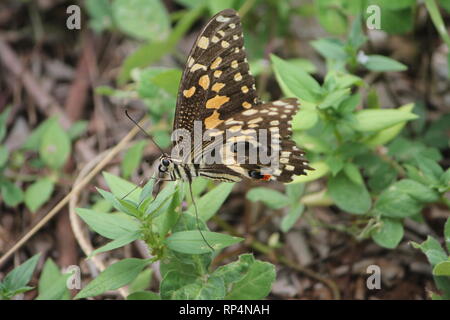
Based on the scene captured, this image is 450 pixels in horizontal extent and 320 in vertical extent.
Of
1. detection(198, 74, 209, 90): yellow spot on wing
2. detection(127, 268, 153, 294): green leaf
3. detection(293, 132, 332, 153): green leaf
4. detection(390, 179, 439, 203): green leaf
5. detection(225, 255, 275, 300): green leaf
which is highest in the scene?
detection(198, 74, 209, 90): yellow spot on wing

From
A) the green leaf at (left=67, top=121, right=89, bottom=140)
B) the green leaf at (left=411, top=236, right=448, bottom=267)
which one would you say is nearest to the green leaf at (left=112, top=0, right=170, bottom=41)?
the green leaf at (left=67, top=121, right=89, bottom=140)

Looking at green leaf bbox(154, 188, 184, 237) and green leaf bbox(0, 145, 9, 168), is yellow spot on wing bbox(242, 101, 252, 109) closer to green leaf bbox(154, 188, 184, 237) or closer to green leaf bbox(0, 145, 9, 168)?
green leaf bbox(154, 188, 184, 237)

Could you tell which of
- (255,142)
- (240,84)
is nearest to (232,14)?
(240,84)

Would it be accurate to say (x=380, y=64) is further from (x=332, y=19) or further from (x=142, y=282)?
(x=142, y=282)
